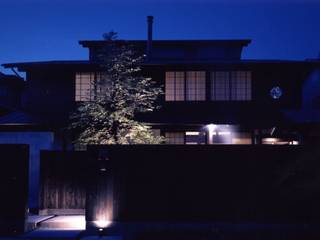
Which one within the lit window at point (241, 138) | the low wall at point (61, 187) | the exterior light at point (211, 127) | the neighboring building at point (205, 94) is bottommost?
the low wall at point (61, 187)

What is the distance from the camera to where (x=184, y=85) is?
70.6 feet

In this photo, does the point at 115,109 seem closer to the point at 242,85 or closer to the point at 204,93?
the point at 204,93

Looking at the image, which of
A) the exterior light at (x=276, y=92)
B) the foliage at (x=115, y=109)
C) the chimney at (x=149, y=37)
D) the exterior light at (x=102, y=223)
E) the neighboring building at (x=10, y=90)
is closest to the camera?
the exterior light at (x=102, y=223)

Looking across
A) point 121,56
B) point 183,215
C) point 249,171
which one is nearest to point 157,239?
point 183,215

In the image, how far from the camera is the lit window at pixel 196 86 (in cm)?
2155

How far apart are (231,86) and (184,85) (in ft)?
8.33

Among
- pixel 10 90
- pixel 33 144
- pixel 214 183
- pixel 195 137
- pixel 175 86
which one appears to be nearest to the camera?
pixel 214 183

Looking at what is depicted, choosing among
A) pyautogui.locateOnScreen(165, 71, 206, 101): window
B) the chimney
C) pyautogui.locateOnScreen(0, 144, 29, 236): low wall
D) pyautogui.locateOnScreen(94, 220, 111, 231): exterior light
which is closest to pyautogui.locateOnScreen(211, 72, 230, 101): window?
pyautogui.locateOnScreen(165, 71, 206, 101): window

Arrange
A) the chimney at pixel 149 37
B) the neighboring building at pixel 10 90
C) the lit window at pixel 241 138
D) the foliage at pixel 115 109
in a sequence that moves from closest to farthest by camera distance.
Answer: the foliage at pixel 115 109 < the lit window at pixel 241 138 < the chimney at pixel 149 37 < the neighboring building at pixel 10 90

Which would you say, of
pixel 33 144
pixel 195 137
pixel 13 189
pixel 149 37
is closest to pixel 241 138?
pixel 195 137

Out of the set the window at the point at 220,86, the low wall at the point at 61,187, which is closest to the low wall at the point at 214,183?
the low wall at the point at 61,187

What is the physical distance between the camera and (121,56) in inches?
665

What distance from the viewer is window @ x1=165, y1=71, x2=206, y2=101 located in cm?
2153

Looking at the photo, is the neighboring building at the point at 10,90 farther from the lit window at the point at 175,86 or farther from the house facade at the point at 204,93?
the lit window at the point at 175,86
